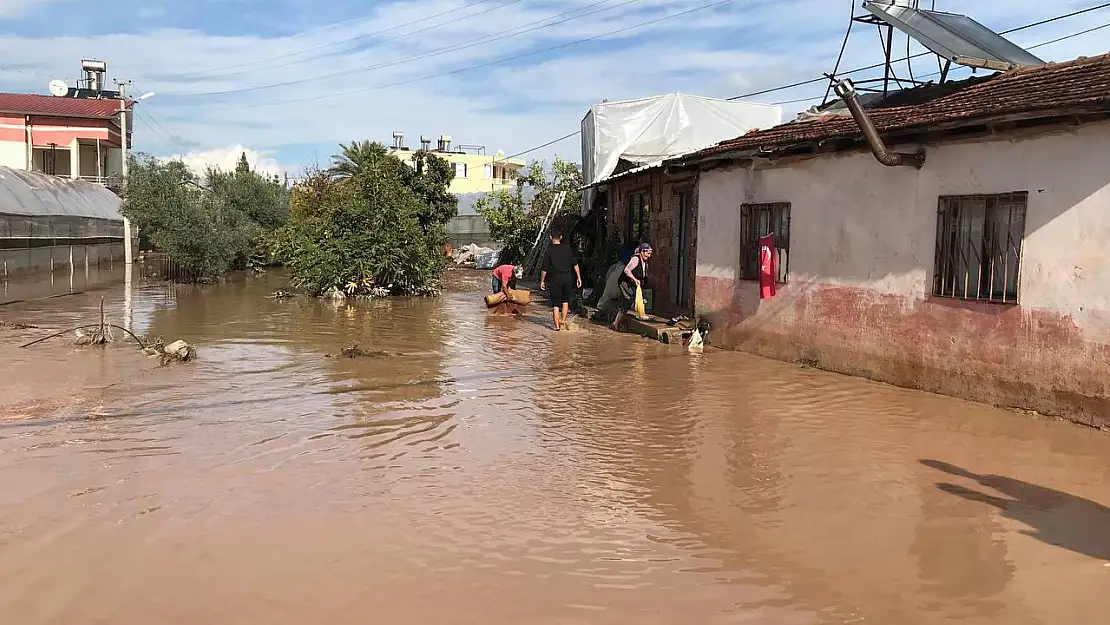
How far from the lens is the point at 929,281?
9398 mm

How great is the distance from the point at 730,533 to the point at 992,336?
5.13 meters

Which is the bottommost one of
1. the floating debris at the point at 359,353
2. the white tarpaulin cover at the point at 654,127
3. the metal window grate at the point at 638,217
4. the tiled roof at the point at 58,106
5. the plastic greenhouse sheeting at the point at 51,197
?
the floating debris at the point at 359,353

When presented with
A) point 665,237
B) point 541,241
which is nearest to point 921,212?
point 665,237

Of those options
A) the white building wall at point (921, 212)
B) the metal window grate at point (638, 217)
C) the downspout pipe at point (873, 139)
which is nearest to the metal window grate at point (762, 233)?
the white building wall at point (921, 212)

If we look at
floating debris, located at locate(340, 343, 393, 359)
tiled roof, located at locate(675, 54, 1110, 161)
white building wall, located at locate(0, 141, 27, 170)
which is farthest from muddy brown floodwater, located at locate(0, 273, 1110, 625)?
white building wall, located at locate(0, 141, 27, 170)

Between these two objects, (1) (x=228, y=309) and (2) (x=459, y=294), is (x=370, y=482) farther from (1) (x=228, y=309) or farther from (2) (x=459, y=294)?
(2) (x=459, y=294)

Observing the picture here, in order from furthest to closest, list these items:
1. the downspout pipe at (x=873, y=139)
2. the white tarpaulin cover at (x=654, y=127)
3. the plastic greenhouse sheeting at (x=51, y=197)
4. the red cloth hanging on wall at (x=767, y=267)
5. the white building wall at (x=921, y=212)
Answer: the plastic greenhouse sheeting at (x=51, y=197) → the white tarpaulin cover at (x=654, y=127) → the red cloth hanging on wall at (x=767, y=267) → the downspout pipe at (x=873, y=139) → the white building wall at (x=921, y=212)

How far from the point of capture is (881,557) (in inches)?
187

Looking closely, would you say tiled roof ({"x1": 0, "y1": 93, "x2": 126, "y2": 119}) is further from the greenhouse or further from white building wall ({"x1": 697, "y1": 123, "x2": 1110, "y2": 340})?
white building wall ({"x1": 697, "y1": 123, "x2": 1110, "y2": 340})

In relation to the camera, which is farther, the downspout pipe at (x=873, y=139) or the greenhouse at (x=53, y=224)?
the greenhouse at (x=53, y=224)

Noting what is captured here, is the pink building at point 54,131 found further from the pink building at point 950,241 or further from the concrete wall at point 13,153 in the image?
the pink building at point 950,241

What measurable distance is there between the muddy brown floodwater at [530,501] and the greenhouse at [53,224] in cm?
1516

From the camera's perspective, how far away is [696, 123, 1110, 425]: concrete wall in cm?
791

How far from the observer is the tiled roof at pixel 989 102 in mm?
8078
